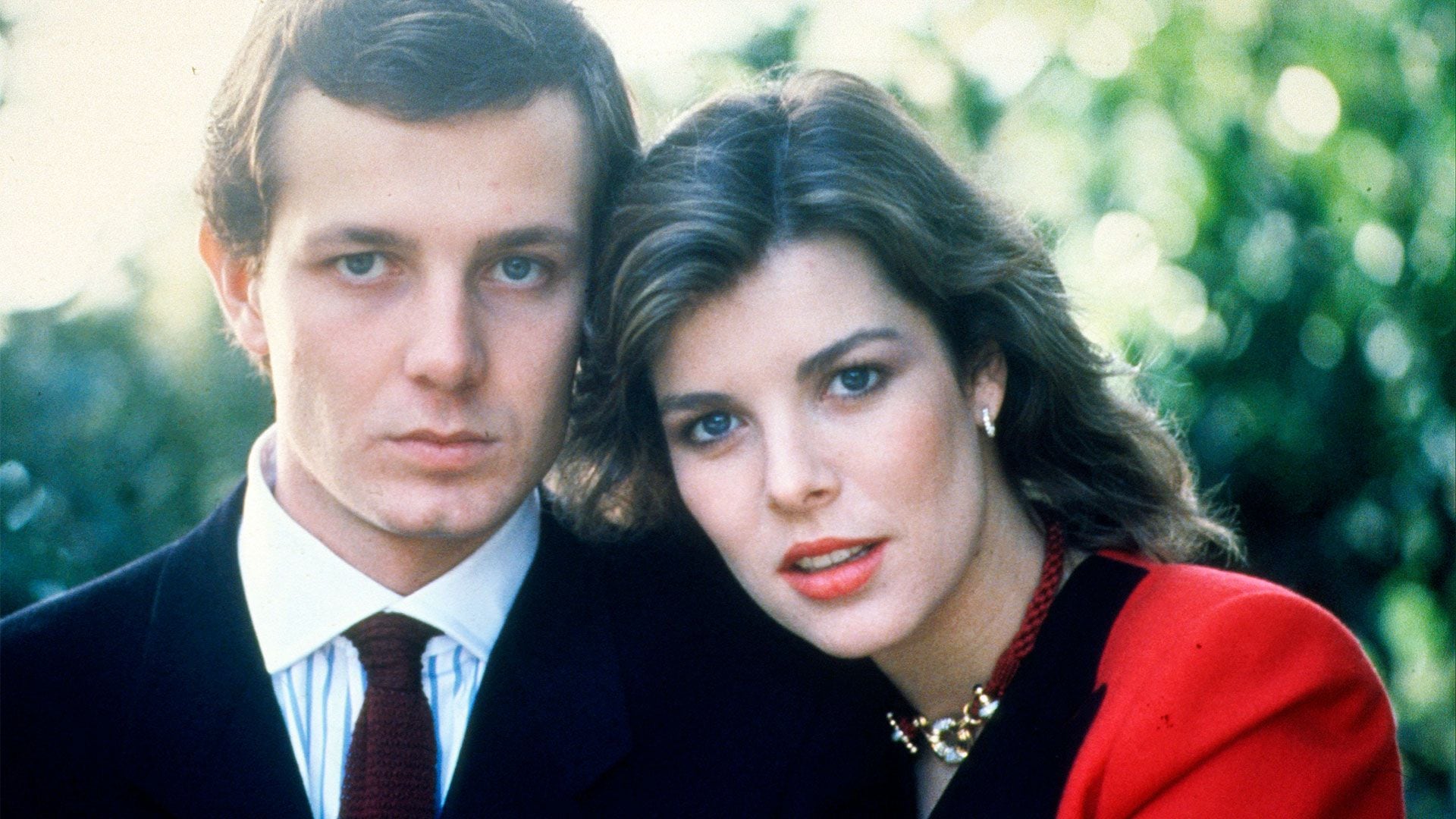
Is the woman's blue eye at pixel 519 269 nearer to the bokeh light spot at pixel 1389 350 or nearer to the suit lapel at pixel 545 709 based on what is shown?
the suit lapel at pixel 545 709

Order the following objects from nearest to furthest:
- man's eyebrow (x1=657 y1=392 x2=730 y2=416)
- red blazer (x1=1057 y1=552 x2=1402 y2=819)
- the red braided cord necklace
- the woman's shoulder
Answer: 1. red blazer (x1=1057 y1=552 x2=1402 y2=819)
2. the woman's shoulder
3. man's eyebrow (x1=657 y1=392 x2=730 y2=416)
4. the red braided cord necklace

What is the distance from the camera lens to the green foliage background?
3350mm

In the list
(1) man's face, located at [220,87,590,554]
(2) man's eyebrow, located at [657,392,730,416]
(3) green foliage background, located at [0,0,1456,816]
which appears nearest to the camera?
(1) man's face, located at [220,87,590,554]

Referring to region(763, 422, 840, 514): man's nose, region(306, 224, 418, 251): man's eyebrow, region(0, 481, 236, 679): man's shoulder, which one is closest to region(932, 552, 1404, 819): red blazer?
region(763, 422, 840, 514): man's nose

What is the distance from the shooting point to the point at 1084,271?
3.49m

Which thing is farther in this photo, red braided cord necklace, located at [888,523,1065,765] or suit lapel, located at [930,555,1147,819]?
red braided cord necklace, located at [888,523,1065,765]

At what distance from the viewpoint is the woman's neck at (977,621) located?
289 centimetres

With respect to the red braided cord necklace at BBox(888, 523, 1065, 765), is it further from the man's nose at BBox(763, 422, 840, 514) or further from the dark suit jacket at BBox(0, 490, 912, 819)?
the man's nose at BBox(763, 422, 840, 514)

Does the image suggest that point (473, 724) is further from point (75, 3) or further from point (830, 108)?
point (75, 3)

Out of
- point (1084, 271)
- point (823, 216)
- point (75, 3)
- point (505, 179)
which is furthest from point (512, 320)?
point (1084, 271)

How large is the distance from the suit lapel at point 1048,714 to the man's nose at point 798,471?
52 cm

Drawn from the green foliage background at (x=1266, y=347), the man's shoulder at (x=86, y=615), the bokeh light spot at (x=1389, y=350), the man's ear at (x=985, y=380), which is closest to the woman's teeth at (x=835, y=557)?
the man's ear at (x=985, y=380)

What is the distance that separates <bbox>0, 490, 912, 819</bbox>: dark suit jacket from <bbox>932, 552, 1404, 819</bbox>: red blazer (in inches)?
12.6

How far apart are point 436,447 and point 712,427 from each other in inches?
Answer: 19.8
